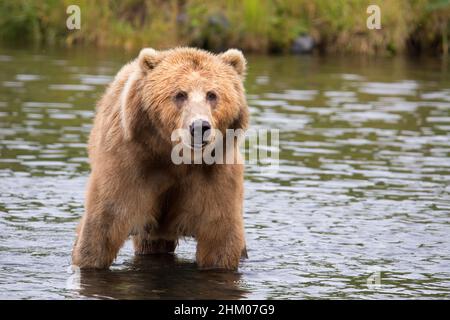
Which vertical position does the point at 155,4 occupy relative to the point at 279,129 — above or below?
above

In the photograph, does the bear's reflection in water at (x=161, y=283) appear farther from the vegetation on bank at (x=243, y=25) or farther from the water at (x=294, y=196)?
the vegetation on bank at (x=243, y=25)

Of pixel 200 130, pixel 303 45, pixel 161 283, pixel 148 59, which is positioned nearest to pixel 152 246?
pixel 161 283

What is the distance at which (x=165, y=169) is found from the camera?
26.6 ft

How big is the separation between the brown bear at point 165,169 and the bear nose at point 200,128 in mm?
123

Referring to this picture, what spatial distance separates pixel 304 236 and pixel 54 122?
7144 millimetres

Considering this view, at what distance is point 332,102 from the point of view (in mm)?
19594

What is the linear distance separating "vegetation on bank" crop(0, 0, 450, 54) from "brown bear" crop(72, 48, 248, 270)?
19.4m

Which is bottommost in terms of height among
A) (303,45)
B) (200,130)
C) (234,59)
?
(303,45)

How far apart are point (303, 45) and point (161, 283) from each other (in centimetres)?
2042

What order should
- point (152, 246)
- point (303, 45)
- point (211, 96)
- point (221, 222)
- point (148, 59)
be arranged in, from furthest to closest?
point (303, 45)
point (152, 246)
point (221, 222)
point (148, 59)
point (211, 96)

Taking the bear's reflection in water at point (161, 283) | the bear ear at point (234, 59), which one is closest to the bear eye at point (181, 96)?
the bear ear at point (234, 59)

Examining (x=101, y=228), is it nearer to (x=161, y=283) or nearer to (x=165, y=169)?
(x=165, y=169)
